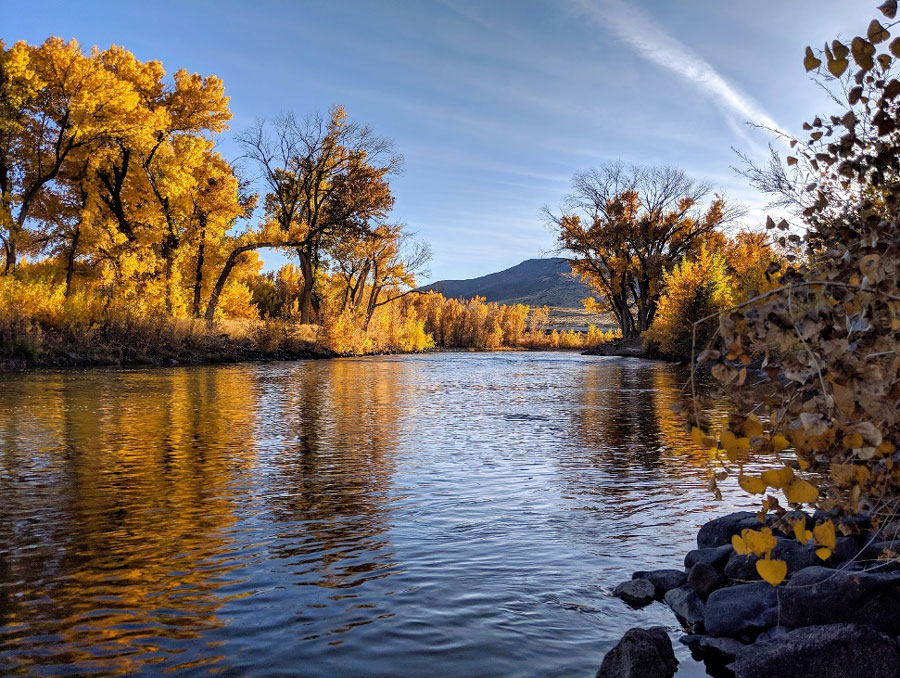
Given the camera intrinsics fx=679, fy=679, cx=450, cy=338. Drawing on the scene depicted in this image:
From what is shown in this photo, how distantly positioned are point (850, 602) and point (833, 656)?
0.55 meters

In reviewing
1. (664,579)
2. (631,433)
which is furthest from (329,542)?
(631,433)

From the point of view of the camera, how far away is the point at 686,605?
3.86 m

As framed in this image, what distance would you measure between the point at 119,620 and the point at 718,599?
3.20 meters

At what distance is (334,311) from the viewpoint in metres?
39.4

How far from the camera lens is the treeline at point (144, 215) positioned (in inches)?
974

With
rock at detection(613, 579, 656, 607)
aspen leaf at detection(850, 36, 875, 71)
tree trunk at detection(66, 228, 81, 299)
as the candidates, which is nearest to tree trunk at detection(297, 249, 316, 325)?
tree trunk at detection(66, 228, 81, 299)

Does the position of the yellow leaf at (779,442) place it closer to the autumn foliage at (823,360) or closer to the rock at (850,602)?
the autumn foliage at (823,360)

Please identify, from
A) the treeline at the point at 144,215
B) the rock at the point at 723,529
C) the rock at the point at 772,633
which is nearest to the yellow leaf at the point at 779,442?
the rock at the point at 772,633

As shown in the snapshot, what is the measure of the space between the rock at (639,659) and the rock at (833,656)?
0.32 metres

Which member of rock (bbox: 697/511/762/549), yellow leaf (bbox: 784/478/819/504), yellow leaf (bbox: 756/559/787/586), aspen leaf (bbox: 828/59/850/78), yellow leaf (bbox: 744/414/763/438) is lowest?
rock (bbox: 697/511/762/549)

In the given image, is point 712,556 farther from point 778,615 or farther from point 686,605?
point 778,615

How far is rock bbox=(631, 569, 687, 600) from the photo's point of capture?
4.15 meters

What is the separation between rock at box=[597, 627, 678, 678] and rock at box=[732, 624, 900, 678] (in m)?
0.32

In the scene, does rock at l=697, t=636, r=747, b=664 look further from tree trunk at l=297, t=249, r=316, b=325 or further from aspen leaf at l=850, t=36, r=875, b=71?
tree trunk at l=297, t=249, r=316, b=325
